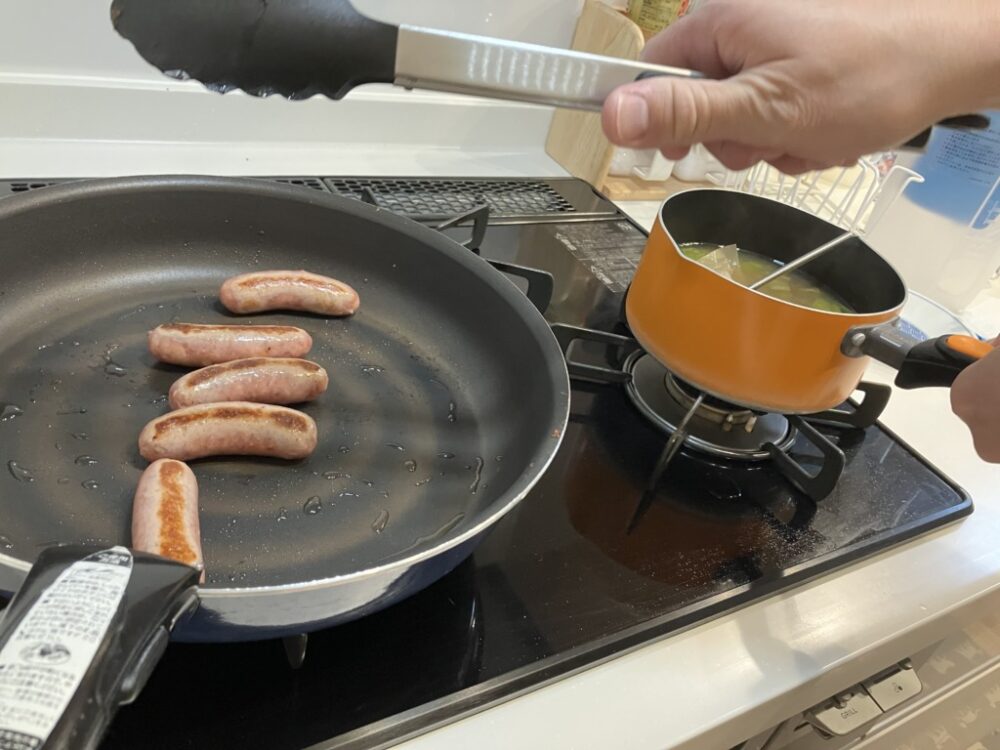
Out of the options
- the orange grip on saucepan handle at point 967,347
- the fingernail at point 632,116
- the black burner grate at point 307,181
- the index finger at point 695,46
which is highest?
the index finger at point 695,46

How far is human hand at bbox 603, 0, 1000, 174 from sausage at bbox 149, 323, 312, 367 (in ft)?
1.54

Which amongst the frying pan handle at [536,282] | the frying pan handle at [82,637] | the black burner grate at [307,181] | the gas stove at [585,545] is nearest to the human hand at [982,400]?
the gas stove at [585,545]

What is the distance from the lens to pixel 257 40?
72 centimetres

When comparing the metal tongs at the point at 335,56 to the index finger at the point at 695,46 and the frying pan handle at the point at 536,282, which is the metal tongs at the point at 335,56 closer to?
the index finger at the point at 695,46

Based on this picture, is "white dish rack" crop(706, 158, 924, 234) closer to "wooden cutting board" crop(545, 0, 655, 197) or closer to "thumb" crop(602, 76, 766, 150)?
"wooden cutting board" crop(545, 0, 655, 197)

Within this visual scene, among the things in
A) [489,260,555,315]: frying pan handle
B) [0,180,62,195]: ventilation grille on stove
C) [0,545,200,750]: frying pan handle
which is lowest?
[0,180,62,195]: ventilation grille on stove

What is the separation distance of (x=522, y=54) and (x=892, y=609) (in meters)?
0.73

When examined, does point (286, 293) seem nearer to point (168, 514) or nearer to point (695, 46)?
point (168, 514)

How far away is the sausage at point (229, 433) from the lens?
758 millimetres

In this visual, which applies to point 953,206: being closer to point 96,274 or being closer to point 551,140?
point 551,140

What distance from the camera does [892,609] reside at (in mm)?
862

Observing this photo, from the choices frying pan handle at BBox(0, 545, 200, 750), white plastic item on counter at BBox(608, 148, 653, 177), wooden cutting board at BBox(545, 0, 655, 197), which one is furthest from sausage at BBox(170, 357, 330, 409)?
white plastic item on counter at BBox(608, 148, 653, 177)

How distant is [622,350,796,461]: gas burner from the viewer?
1.00 meters

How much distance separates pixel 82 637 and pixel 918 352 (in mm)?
843
